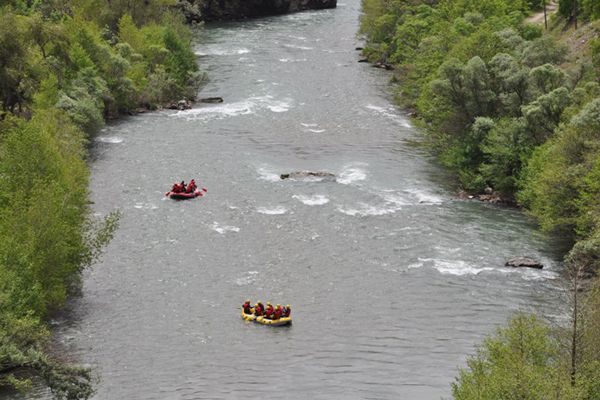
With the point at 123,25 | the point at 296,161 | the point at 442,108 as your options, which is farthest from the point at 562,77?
the point at 123,25

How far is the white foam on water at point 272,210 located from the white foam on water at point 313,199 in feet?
8.26

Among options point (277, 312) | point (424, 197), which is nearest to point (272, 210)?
point (424, 197)

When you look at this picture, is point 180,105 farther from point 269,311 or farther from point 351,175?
point 269,311

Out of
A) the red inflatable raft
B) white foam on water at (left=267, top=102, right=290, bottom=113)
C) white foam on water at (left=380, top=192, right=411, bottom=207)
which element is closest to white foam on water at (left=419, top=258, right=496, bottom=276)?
white foam on water at (left=380, top=192, right=411, bottom=207)

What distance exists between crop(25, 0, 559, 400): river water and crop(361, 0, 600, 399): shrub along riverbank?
3.36 meters

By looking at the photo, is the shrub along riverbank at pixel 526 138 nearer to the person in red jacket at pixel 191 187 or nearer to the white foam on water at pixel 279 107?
the white foam on water at pixel 279 107

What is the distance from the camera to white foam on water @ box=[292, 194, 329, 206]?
86812 millimetres

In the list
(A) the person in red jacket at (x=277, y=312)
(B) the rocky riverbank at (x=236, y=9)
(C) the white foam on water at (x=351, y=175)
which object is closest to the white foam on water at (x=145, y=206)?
(C) the white foam on water at (x=351, y=175)

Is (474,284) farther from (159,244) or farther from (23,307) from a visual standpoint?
(23,307)

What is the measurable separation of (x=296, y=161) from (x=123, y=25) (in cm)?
4310

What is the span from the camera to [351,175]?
94625mm

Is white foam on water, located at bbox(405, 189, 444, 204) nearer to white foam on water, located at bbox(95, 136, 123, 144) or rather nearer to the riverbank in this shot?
the riverbank

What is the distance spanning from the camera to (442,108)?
9694cm

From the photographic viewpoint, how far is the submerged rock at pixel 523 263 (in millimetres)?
73000
